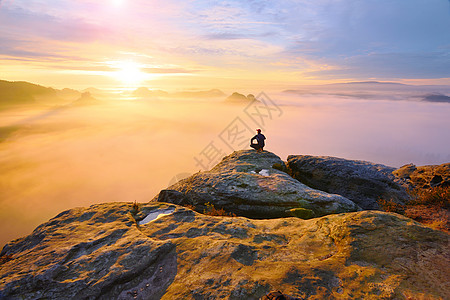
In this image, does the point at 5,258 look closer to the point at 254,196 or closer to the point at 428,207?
the point at 254,196

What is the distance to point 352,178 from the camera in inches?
693

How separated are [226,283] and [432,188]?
16.2 meters

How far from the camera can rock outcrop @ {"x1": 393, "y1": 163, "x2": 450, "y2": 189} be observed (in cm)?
1459

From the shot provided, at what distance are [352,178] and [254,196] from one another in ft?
31.9

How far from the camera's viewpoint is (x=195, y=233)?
8273 mm

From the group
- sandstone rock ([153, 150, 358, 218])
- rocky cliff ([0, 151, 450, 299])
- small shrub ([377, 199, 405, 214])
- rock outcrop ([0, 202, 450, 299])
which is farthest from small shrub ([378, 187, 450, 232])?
rock outcrop ([0, 202, 450, 299])

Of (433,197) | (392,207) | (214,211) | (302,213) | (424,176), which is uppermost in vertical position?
(424,176)

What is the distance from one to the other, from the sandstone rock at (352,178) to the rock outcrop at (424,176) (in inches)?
25.0

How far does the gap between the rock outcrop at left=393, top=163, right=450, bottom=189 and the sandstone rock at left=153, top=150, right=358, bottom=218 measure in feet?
23.2

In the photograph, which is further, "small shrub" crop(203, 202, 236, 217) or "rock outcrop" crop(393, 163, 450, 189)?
"rock outcrop" crop(393, 163, 450, 189)

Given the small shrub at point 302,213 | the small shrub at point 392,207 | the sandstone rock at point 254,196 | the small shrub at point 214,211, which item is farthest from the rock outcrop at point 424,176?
the small shrub at point 214,211

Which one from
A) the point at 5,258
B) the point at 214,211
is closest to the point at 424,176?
the point at 214,211

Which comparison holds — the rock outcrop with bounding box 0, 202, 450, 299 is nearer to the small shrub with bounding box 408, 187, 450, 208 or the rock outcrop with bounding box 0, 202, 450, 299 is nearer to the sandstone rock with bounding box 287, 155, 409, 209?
the small shrub with bounding box 408, 187, 450, 208

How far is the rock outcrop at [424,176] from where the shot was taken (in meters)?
14.6
